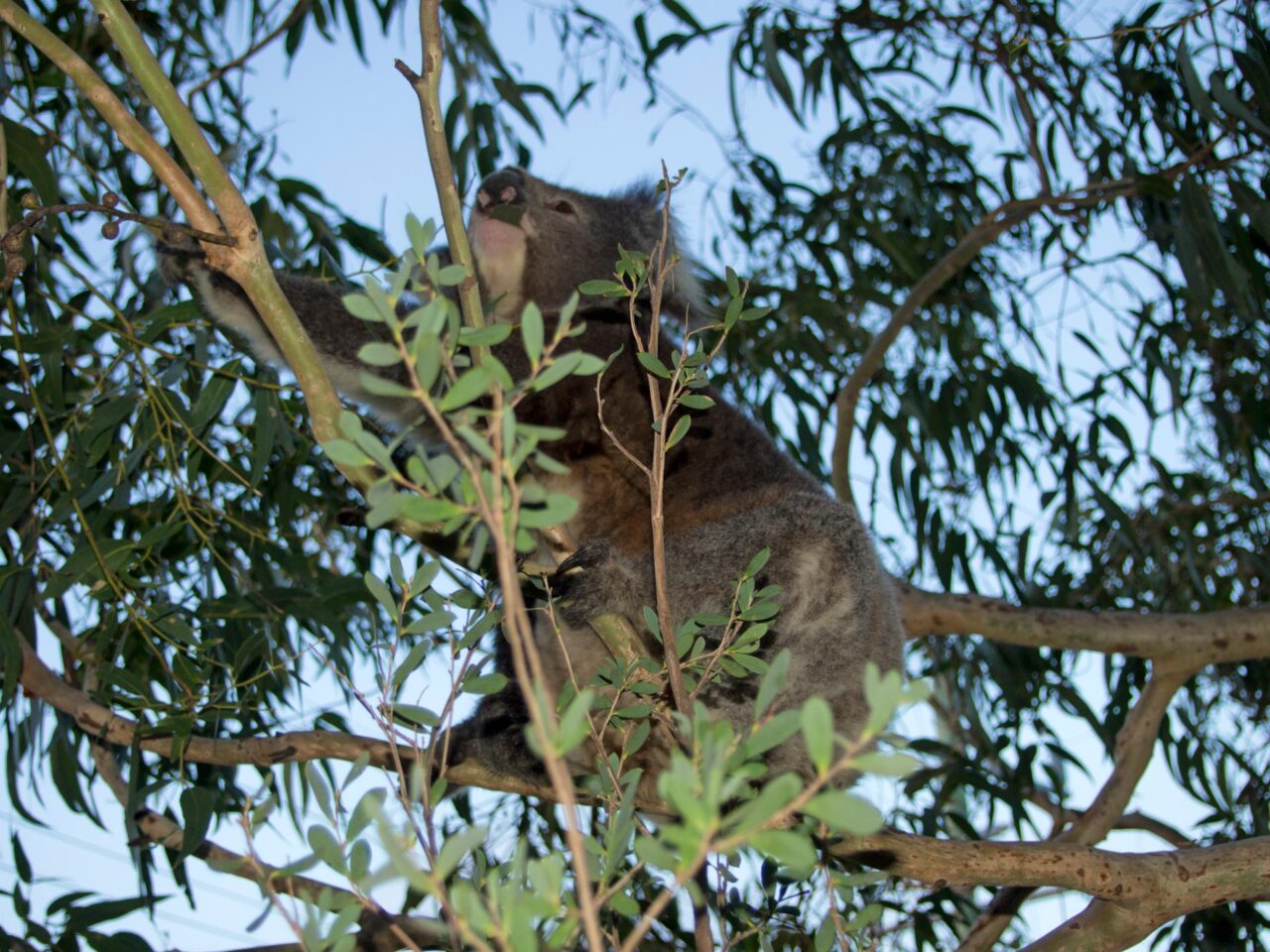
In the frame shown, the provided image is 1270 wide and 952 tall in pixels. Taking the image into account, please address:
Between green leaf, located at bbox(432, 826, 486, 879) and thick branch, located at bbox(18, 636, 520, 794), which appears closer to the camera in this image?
green leaf, located at bbox(432, 826, 486, 879)

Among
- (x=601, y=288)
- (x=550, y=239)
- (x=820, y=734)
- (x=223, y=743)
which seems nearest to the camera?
(x=820, y=734)

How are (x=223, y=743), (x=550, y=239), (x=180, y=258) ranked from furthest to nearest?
(x=550, y=239) → (x=223, y=743) → (x=180, y=258)

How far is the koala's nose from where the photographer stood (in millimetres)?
2760

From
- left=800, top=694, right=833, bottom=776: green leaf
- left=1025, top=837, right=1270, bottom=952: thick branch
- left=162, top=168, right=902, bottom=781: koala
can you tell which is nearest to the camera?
left=800, top=694, right=833, bottom=776: green leaf

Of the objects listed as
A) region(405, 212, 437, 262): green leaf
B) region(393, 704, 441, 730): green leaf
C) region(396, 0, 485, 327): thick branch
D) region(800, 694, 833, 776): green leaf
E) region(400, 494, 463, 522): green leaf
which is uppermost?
region(396, 0, 485, 327): thick branch

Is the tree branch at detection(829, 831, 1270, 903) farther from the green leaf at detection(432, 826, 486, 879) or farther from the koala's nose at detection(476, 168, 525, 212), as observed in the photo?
the koala's nose at detection(476, 168, 525, 212)

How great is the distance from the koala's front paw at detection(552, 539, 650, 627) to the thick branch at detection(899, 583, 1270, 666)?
114cm

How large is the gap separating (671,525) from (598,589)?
52 centimetres

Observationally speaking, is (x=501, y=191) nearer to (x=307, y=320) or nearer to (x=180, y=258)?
(x=307, y=320)

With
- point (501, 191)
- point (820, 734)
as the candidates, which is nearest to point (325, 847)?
point (820, 734)

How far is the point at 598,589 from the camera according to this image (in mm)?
2025

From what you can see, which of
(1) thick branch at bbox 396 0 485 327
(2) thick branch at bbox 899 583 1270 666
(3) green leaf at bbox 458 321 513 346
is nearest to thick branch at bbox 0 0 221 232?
(1) thick branch at bbox 396 0 485 327

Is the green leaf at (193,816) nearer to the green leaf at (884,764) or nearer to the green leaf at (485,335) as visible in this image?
the green leaf at (485,335)

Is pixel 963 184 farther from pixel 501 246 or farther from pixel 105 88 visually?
pixel 105 88
